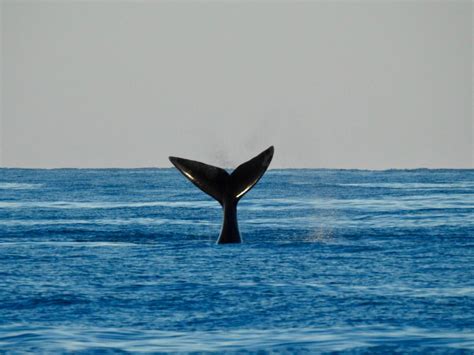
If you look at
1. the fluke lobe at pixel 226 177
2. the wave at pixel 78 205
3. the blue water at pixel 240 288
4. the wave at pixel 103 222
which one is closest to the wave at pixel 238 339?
the blue water at pixel 240 288

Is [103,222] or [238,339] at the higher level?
[103,222]

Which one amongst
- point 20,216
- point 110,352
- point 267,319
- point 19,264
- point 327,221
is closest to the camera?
point 110,352

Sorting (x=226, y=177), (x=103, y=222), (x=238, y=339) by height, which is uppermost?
(x=226, y=177)

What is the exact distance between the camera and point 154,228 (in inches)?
1296

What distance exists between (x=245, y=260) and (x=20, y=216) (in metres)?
18.7

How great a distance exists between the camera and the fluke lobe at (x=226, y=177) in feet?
81.6

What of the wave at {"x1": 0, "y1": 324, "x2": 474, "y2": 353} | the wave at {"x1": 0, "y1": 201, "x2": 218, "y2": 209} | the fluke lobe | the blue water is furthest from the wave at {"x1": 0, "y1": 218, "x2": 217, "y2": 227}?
the wave at {"x1": 0, "y1": 324, "x2": 474, "y2": 353}

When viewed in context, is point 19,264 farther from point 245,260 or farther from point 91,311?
point 91,311

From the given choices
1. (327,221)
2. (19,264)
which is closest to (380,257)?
(19,264)

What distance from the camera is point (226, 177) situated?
25203 mm

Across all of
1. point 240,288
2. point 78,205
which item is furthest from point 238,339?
point 78,205

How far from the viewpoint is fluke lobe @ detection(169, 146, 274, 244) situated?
2486 centimetres

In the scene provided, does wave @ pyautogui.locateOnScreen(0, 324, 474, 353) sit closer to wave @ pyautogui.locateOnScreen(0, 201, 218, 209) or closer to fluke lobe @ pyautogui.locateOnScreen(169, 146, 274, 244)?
fluke lobe @ pyautogui.locateOnScreen(169, 146, 274, 244)

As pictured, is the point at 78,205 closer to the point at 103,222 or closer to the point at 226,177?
the point at 103,222
